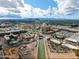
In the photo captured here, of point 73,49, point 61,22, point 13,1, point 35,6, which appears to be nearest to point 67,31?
point 61,22

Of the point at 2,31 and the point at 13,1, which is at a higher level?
the point at 13,1

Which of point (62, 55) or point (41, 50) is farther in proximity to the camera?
point (41, 50)

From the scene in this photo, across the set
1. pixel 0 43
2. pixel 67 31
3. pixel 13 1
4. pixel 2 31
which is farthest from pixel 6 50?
pixel 67 31

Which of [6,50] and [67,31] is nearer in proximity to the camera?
[6,50]

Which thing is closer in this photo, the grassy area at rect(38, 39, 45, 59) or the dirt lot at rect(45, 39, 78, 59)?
the dirt lot at rect(45, 39, 78, 59)

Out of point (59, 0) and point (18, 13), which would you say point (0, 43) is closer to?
point (18, 13)

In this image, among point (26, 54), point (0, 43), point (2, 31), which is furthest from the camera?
point (2, 31)

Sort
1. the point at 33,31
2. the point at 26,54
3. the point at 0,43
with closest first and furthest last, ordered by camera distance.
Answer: the point at 26,54 → the point at 0,43 → the point at 33,31

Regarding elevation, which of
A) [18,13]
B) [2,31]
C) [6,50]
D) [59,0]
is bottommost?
[6,50]

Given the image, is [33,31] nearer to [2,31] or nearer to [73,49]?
[2,31]

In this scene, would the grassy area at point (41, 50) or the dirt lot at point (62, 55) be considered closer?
the dirt lot at point (62, 55)
